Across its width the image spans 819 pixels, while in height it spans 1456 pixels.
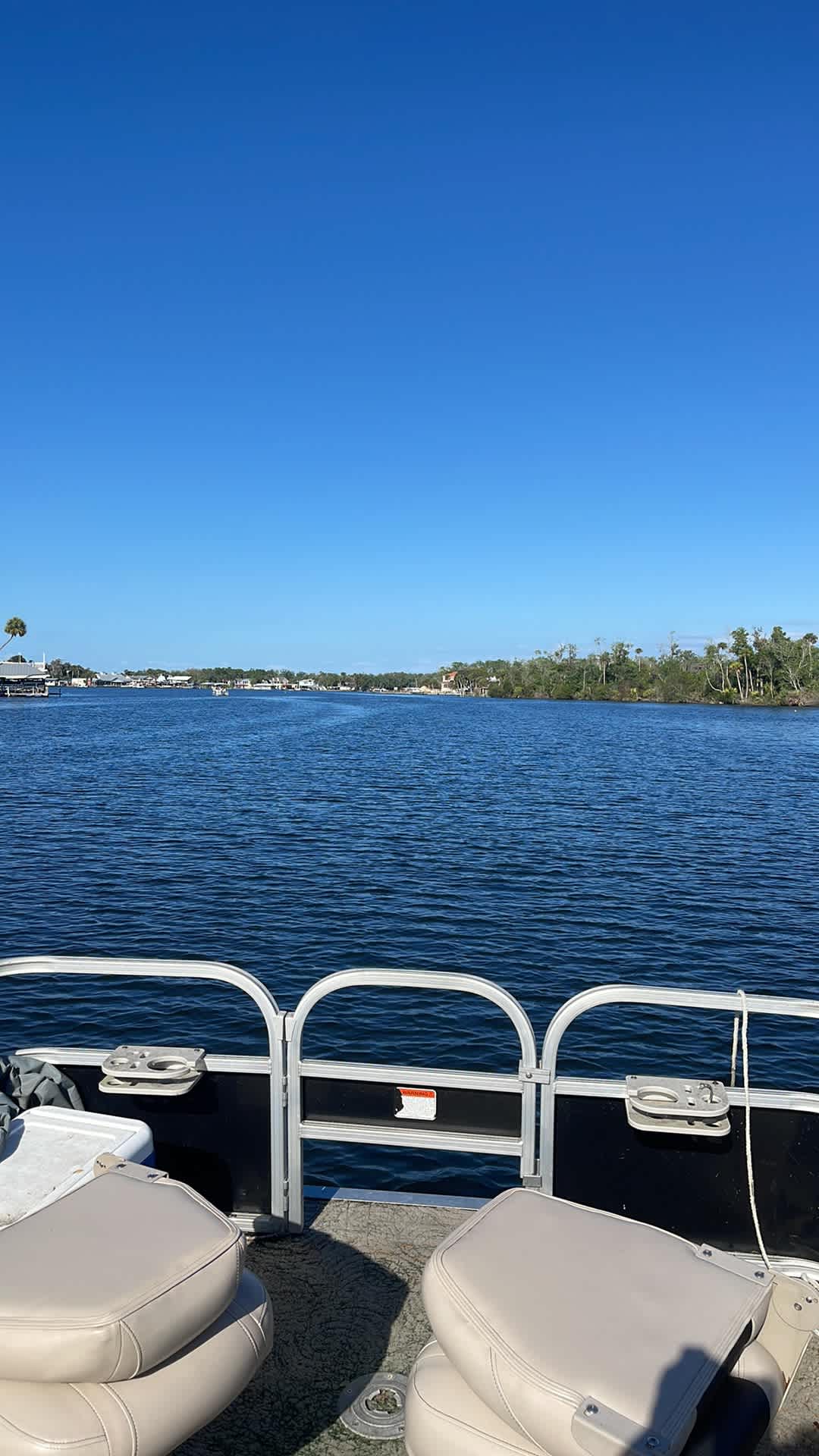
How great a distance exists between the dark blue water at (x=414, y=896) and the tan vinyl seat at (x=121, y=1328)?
6.46 m

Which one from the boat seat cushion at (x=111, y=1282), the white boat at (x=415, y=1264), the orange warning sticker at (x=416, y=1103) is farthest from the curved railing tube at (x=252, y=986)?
the boat seat cushion at (x=111, y=1282)

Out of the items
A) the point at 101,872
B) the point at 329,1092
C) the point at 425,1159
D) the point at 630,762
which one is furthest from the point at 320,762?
the point at 329,1092

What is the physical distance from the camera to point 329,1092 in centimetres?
423

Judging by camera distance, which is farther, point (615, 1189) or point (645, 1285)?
point (615, 1189)

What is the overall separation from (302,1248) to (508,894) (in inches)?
611

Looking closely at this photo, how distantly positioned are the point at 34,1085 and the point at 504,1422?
2629mm

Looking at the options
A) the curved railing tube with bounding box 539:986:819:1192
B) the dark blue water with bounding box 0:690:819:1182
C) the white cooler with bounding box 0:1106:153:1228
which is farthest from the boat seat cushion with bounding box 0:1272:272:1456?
the dark blue water with bounding box 0:690:819:1182

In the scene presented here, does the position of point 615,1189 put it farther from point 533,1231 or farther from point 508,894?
point 508,894

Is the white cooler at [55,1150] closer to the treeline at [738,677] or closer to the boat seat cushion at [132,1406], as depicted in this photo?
the boat seat cushion at [132,1406]

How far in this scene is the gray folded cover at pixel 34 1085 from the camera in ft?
13.5

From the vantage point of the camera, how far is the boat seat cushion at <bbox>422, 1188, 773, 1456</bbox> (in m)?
2.03

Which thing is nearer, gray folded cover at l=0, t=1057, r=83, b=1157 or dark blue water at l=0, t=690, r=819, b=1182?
gray folded cover at l=0, t=1057, r=83, b=1157

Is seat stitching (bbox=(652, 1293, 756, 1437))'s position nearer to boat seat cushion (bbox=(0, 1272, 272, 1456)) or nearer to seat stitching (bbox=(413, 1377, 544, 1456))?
seat stitching (bbox=(413, 1377, 544, 1456))

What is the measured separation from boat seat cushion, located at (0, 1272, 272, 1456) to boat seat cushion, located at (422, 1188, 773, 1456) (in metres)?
→ 0.57
